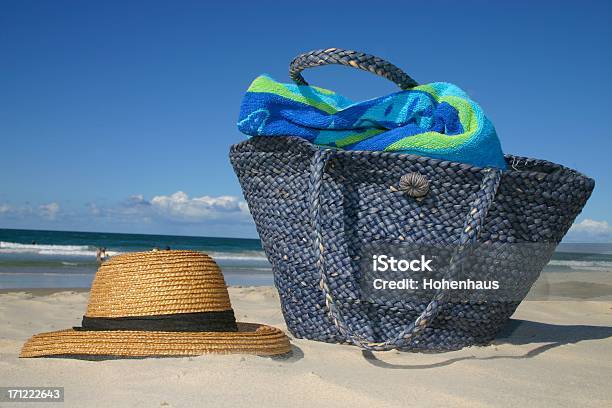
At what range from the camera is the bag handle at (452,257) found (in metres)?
1.71

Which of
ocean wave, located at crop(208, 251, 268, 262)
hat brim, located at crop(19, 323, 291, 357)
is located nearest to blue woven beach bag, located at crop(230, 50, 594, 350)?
hat brim, located at crop(19, 323, 291, 357)

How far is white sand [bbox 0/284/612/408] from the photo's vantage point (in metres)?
1.46

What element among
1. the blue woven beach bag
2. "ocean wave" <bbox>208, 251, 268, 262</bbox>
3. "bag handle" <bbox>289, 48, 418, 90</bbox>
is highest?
"bag handle" <bbox>289, 48, 418, 90</bbox>

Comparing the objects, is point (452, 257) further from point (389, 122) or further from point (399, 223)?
point (389, 122)

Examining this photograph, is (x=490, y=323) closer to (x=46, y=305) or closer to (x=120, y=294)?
(x=120, y=294)

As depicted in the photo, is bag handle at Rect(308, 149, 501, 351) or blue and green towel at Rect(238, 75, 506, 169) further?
blue and green towel at Rect(238, 75, 506, 169)

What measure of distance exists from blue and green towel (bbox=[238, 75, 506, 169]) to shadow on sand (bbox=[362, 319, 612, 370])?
676 millimetres

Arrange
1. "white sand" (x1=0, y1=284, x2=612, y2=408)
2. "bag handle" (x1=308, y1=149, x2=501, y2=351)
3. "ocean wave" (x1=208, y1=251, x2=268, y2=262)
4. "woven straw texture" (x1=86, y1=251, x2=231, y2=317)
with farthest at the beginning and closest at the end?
"ocean wave" (x1=208, y1=251, x2=268, y2=262)
"woven straw texture" (x1=86, y1=251, x2=231, y2=317)
"bag handle" (x1=308, y1=149, x2=501, y2=351)
"white sand" (x1=0, y1=284, x2=612, y2=408)

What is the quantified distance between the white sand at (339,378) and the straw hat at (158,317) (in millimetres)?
47

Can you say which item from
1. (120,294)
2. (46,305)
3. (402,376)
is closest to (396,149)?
(402,376)

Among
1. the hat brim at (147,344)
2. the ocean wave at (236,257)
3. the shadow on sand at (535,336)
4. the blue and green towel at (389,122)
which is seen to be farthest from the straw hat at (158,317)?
the ocean wave at (236,257)

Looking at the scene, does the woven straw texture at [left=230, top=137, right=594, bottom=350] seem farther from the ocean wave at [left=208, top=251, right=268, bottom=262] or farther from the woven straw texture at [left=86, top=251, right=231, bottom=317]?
the ocean wave at [left=208, top=251, right=268, bottom=262]

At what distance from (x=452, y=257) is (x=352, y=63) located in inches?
28.7

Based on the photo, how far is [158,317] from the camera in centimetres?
185
